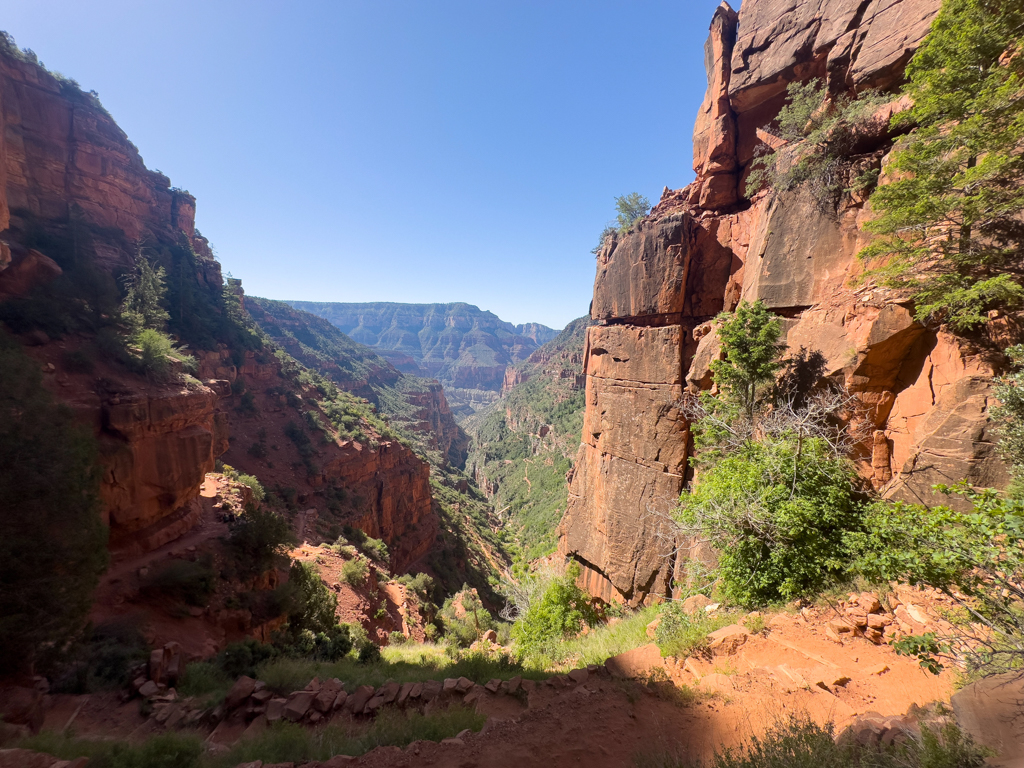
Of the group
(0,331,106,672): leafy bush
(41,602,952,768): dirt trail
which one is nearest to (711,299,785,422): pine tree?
(41,602,952,768): dirt trail

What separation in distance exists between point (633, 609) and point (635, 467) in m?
5.15

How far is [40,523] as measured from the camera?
22.6ft

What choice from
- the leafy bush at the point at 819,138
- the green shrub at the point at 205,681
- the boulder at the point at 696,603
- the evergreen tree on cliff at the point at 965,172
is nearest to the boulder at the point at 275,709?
the green shrub at the point at 205,681

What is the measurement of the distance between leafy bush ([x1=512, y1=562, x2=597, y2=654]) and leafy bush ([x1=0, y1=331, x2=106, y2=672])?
10676 mm

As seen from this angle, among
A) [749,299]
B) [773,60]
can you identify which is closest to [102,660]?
[749,299]

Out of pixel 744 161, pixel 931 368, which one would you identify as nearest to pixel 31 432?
pixel 931 368

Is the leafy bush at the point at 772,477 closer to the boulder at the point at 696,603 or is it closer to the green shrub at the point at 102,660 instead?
the boulder at the point at 696,603

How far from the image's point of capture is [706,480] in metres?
9.53

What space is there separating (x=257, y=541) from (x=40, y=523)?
7.20m

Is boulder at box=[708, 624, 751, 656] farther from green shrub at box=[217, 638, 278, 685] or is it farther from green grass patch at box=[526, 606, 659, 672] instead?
green shrub at box=[217, 638, 278, 685]

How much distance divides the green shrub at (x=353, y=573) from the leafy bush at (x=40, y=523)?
33.6 feet

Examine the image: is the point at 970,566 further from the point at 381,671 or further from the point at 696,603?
the point at 381,671

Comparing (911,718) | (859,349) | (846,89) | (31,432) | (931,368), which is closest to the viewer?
(911,718)

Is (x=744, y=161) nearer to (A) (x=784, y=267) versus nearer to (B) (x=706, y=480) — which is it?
(A) (x=784, y=267)
